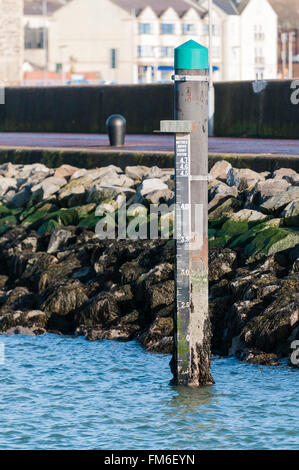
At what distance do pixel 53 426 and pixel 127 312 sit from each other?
387 centimetres

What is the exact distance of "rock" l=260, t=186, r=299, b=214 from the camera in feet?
47.9

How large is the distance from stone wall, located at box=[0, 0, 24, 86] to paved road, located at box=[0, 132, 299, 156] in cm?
2041

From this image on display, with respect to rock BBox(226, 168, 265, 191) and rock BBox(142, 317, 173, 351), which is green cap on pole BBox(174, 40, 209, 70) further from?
rock BBox(226, 168, 265, 191)

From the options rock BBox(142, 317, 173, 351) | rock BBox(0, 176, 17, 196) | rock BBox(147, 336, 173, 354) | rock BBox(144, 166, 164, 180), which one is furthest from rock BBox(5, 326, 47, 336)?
rock BBox(0, 176, 17, 196)

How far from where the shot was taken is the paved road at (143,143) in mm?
20734

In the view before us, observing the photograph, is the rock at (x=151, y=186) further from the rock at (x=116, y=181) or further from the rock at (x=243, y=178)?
the rock at (x=243, y=178)

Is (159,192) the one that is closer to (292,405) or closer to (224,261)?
(224,261)

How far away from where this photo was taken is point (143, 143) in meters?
24.2

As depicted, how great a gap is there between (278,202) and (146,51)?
104 metres

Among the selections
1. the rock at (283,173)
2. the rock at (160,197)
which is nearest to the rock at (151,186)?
the rock at (160,197)

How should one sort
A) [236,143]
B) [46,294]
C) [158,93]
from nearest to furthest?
[46,294], [236,143], [158,93]

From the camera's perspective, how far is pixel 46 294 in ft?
47.0

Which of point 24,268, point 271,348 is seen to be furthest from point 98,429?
point 24,268

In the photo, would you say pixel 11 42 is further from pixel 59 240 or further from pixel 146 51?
pixel 146 51
